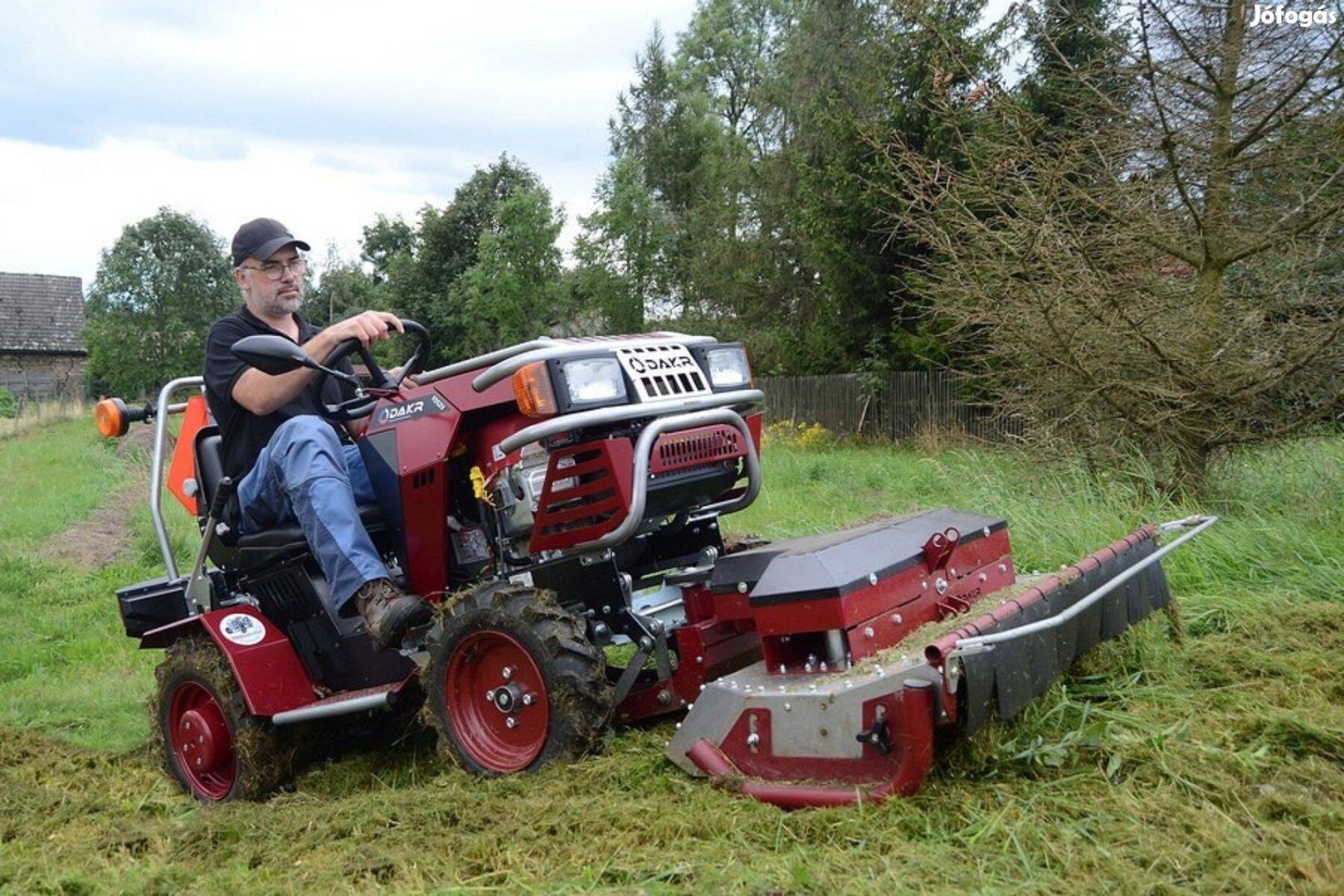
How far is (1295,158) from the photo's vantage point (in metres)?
7.27

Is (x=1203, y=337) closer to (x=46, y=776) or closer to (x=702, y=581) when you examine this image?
(x=702, y=581)

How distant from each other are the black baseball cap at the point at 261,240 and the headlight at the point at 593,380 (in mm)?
1774

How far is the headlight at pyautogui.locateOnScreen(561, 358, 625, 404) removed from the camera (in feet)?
12.0

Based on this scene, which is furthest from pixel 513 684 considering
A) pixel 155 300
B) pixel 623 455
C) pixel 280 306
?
pixel 155 300

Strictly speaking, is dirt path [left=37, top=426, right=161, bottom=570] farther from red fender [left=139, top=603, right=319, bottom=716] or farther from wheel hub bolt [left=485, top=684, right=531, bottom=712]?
wheel hub bolt [left=485, top=684, right=531, bottom=712]

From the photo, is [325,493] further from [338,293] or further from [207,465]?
[338,293]

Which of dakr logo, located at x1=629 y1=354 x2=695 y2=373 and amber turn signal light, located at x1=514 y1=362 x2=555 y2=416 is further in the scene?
dakr logo, located at x1=629 y1=354 x2=695 y2=373

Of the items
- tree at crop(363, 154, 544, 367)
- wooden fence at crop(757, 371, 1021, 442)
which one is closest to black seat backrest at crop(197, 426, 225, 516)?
wooden fence at crop(757, 371, 1021, 442)

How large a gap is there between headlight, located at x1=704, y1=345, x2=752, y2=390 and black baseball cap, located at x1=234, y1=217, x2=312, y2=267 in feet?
6.03

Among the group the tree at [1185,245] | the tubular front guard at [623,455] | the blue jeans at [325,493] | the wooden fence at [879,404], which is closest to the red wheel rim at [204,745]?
the blue jeans at [325,493]

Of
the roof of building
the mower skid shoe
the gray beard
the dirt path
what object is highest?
the roof of building

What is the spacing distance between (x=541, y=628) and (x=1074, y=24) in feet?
20.9

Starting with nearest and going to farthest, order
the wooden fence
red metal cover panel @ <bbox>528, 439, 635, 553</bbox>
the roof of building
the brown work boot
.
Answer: red metal cover panel @ <bbox>528, 439, 635, 553</bbox> → the brown work boot → the wooden fence → the roof of building

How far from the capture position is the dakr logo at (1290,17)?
7.37 m
